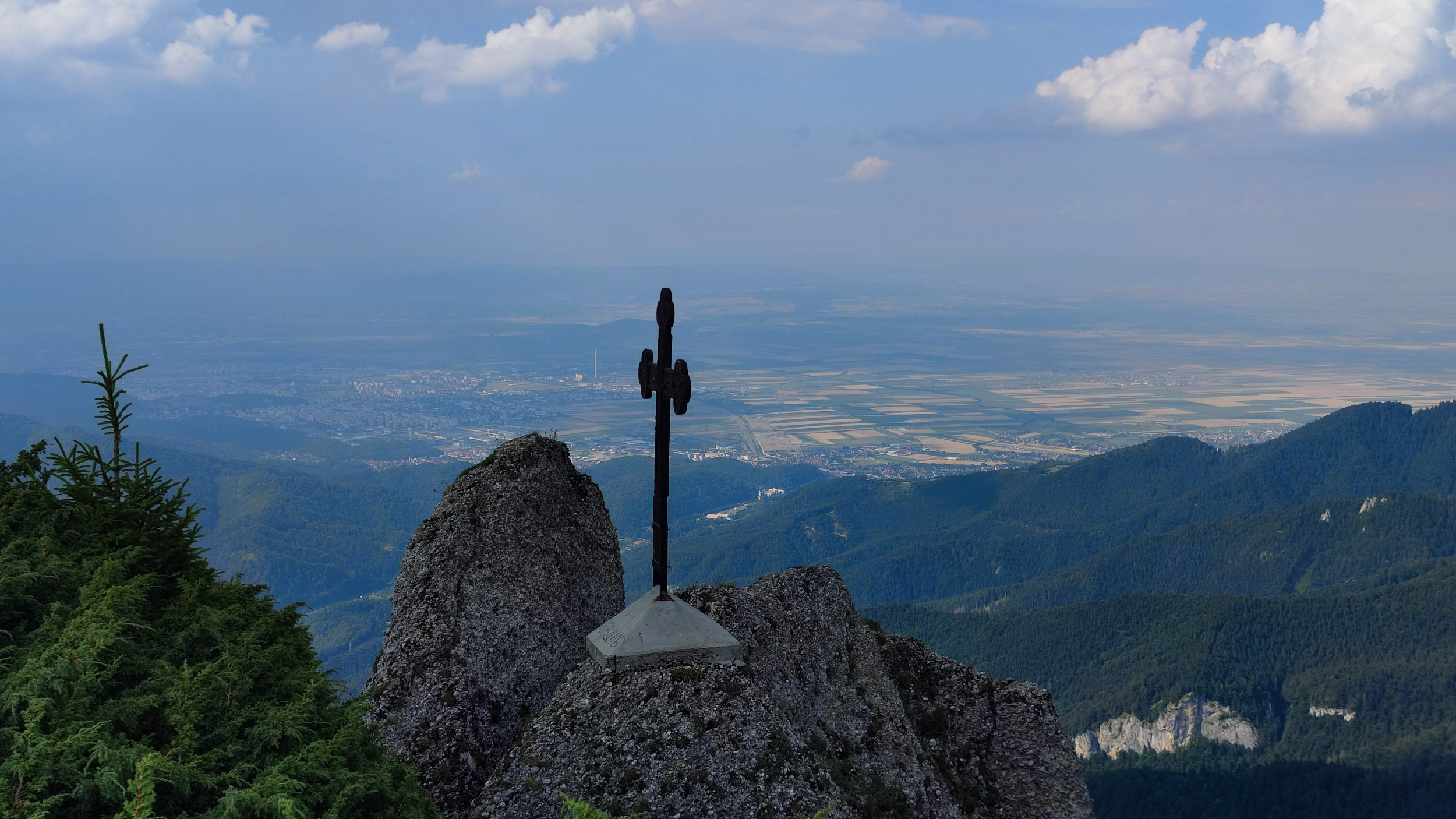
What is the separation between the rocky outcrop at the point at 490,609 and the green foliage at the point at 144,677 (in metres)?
7.51

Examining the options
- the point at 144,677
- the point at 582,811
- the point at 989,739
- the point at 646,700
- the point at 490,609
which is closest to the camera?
the point at 582,811

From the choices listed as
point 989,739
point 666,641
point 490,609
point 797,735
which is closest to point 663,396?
point 666,641

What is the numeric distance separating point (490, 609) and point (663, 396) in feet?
21.9

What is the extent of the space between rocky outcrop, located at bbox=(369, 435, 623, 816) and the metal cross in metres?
4.29

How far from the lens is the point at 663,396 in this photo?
46.1 feet

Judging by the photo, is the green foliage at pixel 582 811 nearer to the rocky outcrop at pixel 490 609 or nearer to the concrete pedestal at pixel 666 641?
the concrete pedestal at pixel 666 641

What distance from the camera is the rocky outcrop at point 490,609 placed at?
15969mm

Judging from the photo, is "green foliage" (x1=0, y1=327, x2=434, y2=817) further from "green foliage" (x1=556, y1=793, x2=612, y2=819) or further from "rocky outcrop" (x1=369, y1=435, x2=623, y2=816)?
"rocky outcrop" (x1=369, y1=435, x2=623, y2=816)

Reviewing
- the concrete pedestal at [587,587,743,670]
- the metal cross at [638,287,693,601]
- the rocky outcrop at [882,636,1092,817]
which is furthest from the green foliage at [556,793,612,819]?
the rocky outcrop at [882,636,1092,817]

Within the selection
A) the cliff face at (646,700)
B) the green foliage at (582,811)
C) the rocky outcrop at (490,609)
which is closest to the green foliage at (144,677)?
the green foliage at (582,811)

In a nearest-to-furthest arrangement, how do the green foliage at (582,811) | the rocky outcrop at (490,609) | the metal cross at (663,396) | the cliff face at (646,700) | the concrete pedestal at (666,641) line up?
the green foliage at (582,811) → the cliff face at (646,700) → the metal cross at (663,396) → the concrete pedestal at (666,641) → the rocky outcrop at (490,609)

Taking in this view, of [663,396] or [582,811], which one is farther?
[663,396]

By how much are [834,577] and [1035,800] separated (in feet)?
19.0

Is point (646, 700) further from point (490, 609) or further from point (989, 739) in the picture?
point (989, 739)
